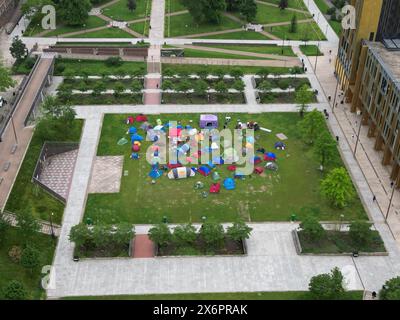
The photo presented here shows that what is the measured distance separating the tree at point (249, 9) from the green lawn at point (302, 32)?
5662 millimetres

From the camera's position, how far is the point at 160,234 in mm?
64250

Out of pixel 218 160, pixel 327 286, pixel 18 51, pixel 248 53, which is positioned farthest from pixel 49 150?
pixel 248 53

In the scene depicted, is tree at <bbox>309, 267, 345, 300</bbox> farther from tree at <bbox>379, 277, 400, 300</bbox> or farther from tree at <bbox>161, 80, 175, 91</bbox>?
tree at <bbox>161, 80, 175, 91</bbox>

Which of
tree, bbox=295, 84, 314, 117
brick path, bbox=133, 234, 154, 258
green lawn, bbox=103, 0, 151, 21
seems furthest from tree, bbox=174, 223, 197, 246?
green lawn, bbox=103, 0, 151, 21

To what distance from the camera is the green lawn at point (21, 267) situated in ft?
198

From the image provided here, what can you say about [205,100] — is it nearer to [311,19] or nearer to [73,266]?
[73,266]

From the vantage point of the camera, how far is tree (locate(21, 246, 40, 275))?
196 ft

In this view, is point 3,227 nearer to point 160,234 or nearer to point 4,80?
point 160,234

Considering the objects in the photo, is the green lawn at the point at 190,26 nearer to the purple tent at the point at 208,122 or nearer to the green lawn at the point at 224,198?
the purple tent at the point at 208,122

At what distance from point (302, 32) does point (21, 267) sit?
9759cm

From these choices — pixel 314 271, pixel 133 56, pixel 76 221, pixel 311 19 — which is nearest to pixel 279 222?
pixel 314 271

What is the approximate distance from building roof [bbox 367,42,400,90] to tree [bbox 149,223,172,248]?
4201 centimetres

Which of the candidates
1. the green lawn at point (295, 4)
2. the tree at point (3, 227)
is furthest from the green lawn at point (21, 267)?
the green lawn at point (295, 4)
